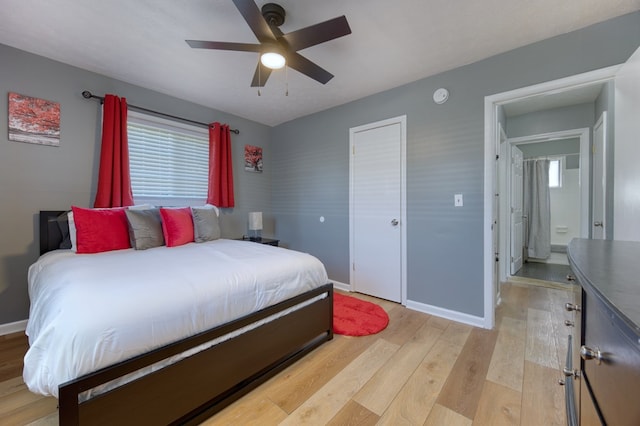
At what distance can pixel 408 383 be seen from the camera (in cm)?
163

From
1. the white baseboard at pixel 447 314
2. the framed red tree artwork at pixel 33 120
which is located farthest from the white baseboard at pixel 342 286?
the framed red tree artwork at pixel 33 120

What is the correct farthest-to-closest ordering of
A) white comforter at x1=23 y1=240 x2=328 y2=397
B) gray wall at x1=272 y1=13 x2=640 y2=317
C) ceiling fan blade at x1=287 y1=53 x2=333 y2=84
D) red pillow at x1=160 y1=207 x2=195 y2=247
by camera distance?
red pillow at x1=160 y1=207 x2=195 y2=247 < gray wall at x1=272 y1=13 x2=640 y2=317 < ceiling fan blade at x1=287 y1=53 x2=333 y2=84 < white comforter at x1=23 y1=240 x2=328 y2=397

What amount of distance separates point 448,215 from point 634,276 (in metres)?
2.04

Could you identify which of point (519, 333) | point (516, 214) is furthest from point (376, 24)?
point (516, 214)

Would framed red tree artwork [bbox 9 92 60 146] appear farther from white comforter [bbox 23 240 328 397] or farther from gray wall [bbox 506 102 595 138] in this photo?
gray wall [bbox 506 102 595 138]

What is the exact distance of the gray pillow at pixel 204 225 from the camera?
275 cm

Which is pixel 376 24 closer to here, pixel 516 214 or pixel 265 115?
pixel 265 115

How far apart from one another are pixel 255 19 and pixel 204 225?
6.64ft

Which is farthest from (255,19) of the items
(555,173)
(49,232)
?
(555,173)

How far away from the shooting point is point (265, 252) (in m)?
2.11

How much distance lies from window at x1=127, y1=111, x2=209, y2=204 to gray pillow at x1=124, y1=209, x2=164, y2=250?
663mm

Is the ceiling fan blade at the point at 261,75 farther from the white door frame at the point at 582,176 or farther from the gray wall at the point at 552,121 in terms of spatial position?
the gray wall at the point at 552,121

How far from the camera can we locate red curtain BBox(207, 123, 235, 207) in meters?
3.46

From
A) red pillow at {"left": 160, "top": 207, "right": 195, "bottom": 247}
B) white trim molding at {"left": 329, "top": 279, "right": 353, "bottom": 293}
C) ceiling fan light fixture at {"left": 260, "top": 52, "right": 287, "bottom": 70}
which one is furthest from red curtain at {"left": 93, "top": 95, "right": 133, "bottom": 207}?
white trim molding at {"left": 329, "top": 279, "right": 353, "bottom": 293}
